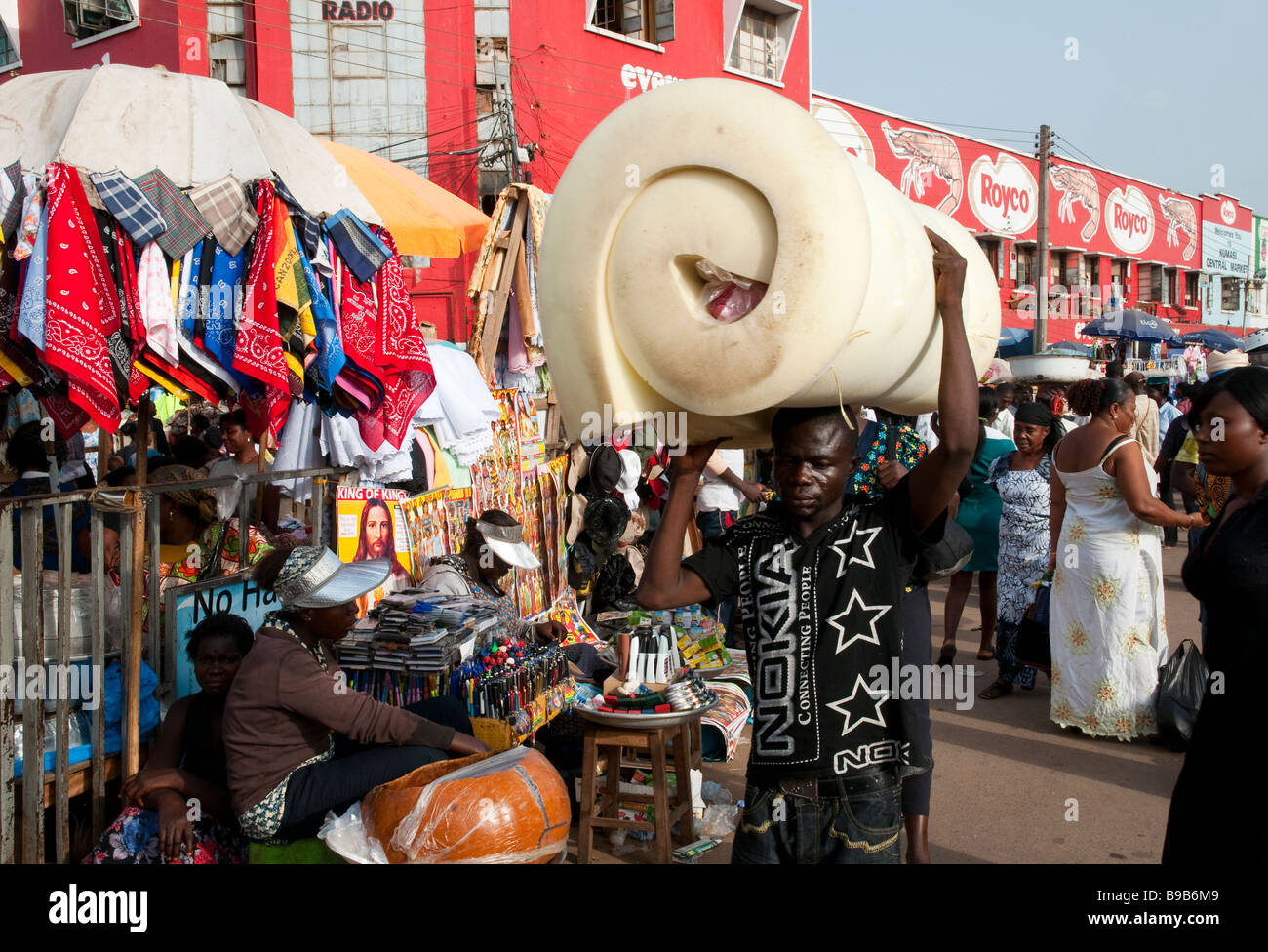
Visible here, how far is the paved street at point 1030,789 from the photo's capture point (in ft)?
13.5

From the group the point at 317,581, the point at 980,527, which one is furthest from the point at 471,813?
the point at 980,527

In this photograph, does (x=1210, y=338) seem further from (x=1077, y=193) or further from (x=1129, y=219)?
(x=1129, y=219)

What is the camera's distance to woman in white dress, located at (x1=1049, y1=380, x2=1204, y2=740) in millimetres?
5105

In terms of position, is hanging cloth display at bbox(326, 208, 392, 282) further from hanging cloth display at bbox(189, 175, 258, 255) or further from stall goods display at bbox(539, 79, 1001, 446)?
stall goods display at bbox(539, 79, 1001, 446)

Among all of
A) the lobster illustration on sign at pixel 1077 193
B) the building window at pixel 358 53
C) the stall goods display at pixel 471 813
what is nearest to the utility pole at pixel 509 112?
the building window at pixel 358 53

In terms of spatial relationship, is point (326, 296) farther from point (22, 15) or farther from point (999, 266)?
point (999, 266)

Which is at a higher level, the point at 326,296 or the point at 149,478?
the point at 326,296

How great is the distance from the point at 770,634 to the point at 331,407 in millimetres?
2535

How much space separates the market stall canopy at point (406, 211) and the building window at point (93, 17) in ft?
37.4

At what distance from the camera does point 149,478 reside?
5301mm

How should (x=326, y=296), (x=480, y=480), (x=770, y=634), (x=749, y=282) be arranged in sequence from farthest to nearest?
(x=480, y=480) < (x=326, y=296) < (x=770, y=634) < (x=749, y=282)

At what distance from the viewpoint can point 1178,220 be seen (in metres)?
30.4

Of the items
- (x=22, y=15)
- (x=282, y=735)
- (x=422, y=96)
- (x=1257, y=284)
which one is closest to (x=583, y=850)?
(x=282, y=735)

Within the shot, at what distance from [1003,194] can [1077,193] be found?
3335 millimetres
